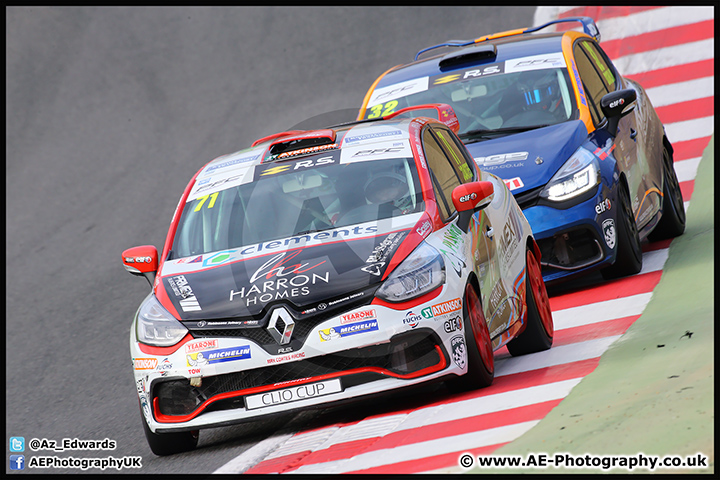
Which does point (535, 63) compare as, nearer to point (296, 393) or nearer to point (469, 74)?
point (469, 74)

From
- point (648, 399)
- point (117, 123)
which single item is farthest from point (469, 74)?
point (117, 123)

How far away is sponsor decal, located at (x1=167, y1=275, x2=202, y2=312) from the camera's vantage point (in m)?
6.15

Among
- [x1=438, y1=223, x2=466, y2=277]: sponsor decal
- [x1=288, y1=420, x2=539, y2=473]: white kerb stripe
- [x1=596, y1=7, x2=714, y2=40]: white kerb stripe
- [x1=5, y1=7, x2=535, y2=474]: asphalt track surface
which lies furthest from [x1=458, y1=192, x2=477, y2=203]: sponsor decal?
[x1=596, y1=7, x2=714, y2=40]: white kerb stripe

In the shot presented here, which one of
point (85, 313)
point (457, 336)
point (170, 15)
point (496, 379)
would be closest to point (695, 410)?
point (457, 336)

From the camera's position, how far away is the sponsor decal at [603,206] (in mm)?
8758

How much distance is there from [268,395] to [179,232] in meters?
1.61

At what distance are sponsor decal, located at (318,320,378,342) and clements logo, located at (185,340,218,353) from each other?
1.98ft

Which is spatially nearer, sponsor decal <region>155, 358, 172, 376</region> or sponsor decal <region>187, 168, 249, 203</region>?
sponsor decal <region>155, 358, 172, 376</region>

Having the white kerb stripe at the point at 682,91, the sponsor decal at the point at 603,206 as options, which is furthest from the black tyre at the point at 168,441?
the white kerb stripe at the point at 682,91

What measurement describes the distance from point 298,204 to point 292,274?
0.90m

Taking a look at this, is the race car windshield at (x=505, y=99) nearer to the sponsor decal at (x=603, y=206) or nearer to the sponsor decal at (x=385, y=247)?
the sponsor decal at (x=603, y=206)

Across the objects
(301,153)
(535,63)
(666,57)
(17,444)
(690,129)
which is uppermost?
(301,153)

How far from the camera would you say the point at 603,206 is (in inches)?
346

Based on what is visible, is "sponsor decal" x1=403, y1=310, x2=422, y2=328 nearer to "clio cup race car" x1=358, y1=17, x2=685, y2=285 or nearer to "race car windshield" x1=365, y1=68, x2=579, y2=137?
"clio cup race car" x1=358, y1=17, x2=685, y2=285
